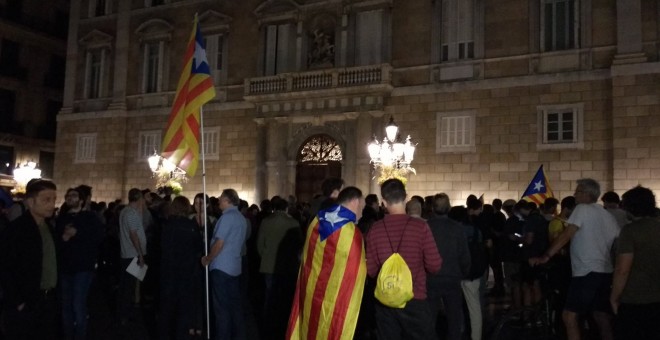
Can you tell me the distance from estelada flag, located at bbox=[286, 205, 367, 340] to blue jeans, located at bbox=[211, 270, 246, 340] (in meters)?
2.25

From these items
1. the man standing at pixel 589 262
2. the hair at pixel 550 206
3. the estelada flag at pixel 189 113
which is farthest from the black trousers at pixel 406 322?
the hair at pixel 550 206

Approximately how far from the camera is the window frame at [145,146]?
22672 millimetres

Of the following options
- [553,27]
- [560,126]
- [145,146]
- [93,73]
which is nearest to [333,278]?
[560,126]

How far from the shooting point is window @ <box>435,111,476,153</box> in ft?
56.9

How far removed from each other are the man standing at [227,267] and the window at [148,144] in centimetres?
1653

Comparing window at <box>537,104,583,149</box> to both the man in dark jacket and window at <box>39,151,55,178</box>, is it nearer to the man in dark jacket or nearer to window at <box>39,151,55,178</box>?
the man in dark jacket

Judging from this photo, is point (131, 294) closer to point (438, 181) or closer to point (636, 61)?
point (438, 181)

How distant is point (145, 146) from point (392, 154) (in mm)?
11693

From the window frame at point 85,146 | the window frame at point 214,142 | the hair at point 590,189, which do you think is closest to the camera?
the hair at point 590,189

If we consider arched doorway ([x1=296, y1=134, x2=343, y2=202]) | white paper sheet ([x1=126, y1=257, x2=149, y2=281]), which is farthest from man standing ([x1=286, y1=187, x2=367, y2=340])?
arched doorway ([x1=296, y1=134, x2=343, y2=202])

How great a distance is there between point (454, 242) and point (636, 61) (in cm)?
1174

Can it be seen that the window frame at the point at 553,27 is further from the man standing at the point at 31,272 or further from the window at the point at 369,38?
the man standing at the point at 31,272

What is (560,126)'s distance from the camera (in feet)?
53.1

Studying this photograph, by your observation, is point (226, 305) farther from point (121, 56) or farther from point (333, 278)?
point (121, 56)
